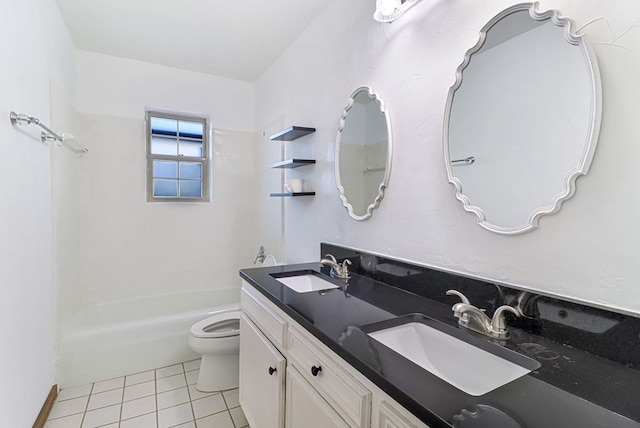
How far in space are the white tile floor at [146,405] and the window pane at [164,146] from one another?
6.61 ft

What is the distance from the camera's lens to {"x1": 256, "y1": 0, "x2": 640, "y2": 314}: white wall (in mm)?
747

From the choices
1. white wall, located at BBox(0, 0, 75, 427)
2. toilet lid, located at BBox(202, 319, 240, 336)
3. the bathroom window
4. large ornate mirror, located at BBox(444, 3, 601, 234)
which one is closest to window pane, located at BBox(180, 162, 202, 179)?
the bathroom window

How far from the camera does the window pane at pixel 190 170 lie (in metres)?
3.13

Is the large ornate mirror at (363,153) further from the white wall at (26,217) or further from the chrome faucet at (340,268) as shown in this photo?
the white wall at (26,217)

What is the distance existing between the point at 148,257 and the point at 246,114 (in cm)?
182

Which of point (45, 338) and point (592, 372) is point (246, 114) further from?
point (592, 372)

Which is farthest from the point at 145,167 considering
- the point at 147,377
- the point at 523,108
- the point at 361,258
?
the point at 523,108

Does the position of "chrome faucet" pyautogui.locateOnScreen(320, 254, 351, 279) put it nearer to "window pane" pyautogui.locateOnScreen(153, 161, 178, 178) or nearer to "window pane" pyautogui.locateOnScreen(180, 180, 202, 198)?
"window pane" pyautogui.locateOnScreen(180, 180, 202, 198)

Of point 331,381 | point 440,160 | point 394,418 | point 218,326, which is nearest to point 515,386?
point 394,418

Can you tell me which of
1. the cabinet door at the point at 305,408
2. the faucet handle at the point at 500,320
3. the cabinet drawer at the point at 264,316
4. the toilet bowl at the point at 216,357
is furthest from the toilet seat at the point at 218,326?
the faucet handle at the point at 500,320

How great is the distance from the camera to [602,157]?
30.5 inches

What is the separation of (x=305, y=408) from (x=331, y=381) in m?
0.23

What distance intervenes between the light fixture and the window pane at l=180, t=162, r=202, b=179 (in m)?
2.44

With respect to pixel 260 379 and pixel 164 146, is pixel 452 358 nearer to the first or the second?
pixel 260 379
